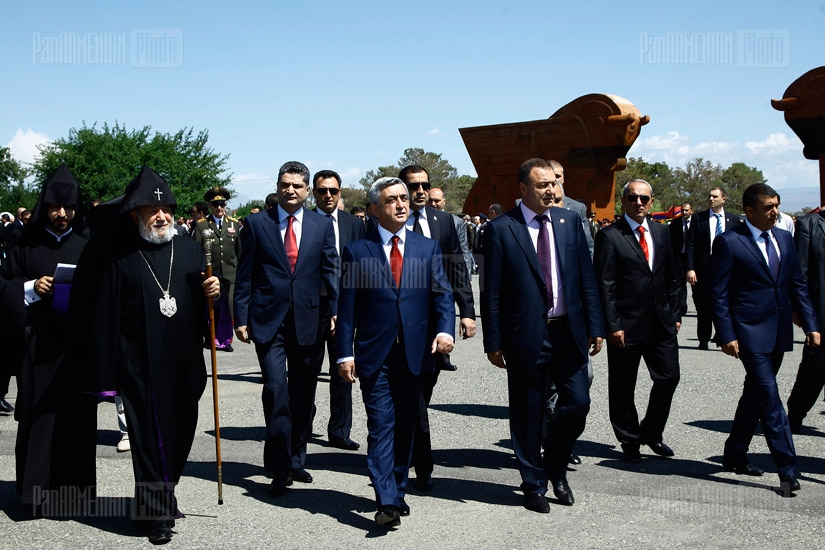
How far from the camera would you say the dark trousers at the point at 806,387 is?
7.51 meters

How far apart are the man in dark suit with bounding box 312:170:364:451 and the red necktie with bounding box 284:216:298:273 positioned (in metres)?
0.73

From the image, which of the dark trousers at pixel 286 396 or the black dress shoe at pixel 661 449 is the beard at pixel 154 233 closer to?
the dark trousers at pixel 286 396

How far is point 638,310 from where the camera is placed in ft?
22.8

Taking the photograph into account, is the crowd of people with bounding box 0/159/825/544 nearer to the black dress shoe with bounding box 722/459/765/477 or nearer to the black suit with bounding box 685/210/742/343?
the black dress shoe with bounding box 722/459/765/477

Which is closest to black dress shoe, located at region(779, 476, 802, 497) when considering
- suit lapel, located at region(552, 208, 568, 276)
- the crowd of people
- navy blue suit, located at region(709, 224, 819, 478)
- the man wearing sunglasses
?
the crowd of people

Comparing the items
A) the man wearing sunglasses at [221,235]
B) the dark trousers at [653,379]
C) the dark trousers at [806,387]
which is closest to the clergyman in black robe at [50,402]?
the dark trousers at [653,379]

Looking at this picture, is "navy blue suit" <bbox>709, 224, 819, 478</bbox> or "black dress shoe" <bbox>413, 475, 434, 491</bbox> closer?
"black dress shoe" <bbox>413, 475, 434, 491</bbox>

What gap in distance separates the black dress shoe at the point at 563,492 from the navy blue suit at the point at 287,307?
5.63 ft

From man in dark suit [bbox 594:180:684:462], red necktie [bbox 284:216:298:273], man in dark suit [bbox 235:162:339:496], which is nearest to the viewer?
man in dark suit [bbox 235:162:339:496]

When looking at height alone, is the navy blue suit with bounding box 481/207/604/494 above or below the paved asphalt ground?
above

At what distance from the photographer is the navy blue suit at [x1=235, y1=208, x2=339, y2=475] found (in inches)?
249

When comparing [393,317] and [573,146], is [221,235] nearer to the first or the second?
[393,317]

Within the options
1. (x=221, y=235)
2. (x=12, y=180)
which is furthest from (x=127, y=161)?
(x=221, y=235)

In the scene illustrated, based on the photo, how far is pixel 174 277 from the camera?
5625mm
